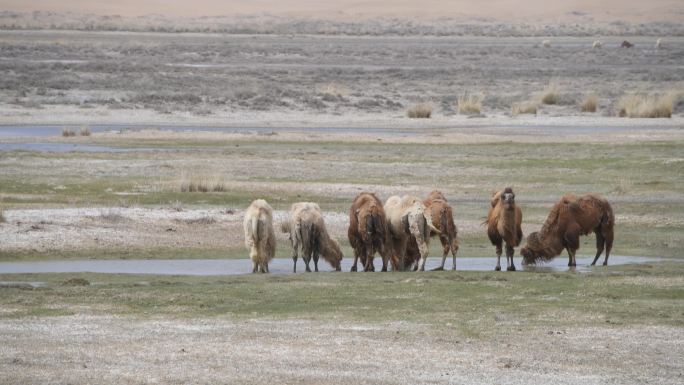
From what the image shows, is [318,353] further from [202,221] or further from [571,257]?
[202,221]

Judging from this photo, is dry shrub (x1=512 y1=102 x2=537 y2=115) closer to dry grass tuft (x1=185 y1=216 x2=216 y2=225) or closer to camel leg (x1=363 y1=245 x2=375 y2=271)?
dry grass tuft (x1=185 y1=216 x2=216 y2=225)

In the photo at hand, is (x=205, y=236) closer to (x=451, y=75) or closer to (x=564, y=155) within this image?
(x=564, y=155)

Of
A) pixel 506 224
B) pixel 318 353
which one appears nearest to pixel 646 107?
pixel 506 224

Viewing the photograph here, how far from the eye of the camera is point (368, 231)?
18891 mm

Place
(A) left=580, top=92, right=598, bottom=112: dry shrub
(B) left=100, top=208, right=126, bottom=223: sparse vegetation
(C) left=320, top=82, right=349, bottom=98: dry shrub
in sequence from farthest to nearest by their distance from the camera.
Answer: (C) left=320, top=82, right=349, bottom=98: dry shrub → (A) left=580, top=92, right=598, bottom=112: dry shrub → (B) left=100, top=208, right=126, bottom=223: sparse vegetation

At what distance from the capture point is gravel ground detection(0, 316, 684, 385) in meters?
10.8

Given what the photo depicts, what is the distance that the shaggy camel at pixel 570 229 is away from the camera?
19188mm

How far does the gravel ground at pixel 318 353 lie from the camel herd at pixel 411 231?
523 centimetres

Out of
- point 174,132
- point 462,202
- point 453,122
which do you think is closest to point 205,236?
point 462,202

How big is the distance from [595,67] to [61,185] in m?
56.6

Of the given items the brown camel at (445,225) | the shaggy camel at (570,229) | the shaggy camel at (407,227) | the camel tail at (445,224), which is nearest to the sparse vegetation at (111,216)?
the shaggy camel at (407,227)

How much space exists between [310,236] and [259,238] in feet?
3.06

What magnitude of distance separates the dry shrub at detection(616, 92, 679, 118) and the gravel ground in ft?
120

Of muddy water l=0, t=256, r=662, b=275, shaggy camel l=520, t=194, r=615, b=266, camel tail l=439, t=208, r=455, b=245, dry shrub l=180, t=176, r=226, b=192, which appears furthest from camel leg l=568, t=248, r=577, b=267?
dry shrub l=180, t=176, r=226, b=192
